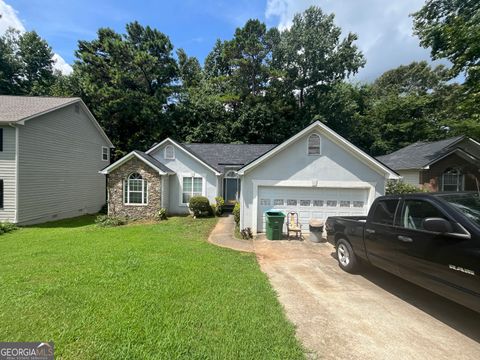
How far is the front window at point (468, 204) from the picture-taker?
356cm

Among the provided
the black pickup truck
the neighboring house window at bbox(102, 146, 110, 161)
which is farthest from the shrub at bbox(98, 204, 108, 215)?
the black pickup truck

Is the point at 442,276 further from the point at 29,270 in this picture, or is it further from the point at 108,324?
the point at 29,270

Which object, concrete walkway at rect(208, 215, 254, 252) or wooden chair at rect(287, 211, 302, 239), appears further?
wooden chair at rect(287, 211, 302, 239)

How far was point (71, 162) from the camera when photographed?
16.7m

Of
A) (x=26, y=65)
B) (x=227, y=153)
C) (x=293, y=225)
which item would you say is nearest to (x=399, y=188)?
(x=293, y=225)

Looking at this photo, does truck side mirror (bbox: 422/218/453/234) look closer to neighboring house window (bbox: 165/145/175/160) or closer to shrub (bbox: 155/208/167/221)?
shrub (bbox: 155/208/167/221)

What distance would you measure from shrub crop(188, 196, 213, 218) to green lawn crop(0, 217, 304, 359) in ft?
23.2

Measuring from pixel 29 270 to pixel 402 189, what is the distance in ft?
62.7

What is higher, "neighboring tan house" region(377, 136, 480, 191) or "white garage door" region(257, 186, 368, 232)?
"neighboring tan house" region(377, 136, 480, 191)

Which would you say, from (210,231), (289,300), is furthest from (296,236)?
(289,300)

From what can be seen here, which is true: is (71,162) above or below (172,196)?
above

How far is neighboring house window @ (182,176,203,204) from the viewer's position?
16750mm

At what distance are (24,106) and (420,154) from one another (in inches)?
1073

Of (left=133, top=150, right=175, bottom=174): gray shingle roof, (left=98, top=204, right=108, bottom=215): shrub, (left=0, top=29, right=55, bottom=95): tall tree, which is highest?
(left=0, top=29, right=55, bottom=95): tall tree
